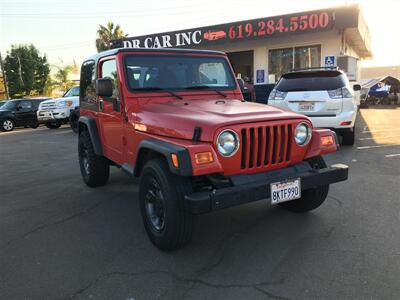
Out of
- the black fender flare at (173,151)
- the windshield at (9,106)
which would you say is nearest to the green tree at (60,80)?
the windshield at (9,106)

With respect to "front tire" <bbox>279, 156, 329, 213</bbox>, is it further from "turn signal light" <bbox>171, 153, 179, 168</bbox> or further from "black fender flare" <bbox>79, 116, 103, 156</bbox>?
"black fender flare" <bbox>79, 116, 103, 156</bbox>

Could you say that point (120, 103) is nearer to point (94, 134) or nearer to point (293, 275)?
point (94, 134)

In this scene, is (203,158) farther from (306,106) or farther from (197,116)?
(306,106)

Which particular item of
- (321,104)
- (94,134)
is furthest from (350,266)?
(321,104)

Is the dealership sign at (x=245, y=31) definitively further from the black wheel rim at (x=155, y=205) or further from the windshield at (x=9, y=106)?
the black wheel rim at (x=155, y=205)

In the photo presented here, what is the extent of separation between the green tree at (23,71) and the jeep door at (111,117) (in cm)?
4241

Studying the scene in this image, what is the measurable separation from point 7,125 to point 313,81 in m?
15.9

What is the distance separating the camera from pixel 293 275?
126 inches

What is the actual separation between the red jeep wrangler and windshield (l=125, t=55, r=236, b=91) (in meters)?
0.01

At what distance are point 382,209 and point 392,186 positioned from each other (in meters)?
1.10

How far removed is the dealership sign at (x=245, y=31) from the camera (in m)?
14.7

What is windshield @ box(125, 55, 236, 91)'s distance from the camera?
4629 mm

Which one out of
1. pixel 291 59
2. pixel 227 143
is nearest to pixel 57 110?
pixel 291 59

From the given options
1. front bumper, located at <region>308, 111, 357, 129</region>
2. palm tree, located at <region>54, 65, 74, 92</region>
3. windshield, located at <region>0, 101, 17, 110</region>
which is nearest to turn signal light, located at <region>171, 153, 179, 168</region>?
front bumper, located at <region>308, 111, 357, 129</region>
